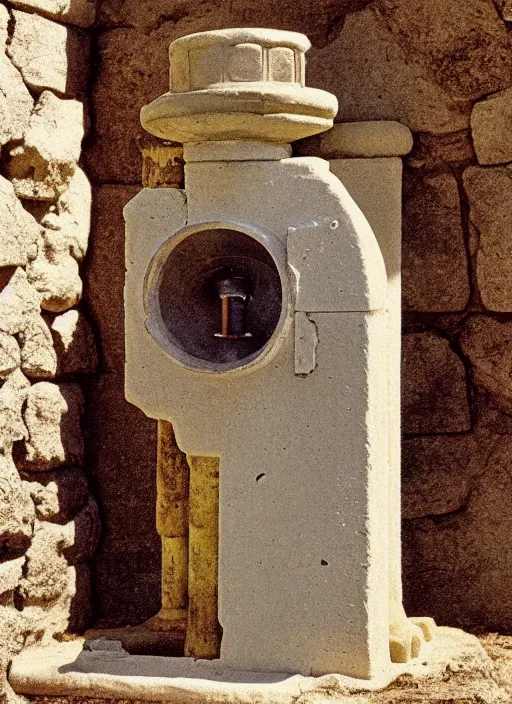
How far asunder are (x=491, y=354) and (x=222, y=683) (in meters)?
1.55

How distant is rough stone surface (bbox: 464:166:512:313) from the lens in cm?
499

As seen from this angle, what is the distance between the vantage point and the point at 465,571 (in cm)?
521


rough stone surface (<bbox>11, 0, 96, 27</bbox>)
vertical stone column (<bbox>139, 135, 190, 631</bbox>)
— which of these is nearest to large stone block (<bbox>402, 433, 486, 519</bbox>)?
vertical stone column (<bbox>139, 135, 190, 631</bbox>)

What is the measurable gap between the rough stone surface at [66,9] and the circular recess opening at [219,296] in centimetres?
106

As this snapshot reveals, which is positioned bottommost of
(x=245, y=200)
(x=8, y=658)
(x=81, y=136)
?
(x=8, y=658)

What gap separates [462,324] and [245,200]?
1.12 meters

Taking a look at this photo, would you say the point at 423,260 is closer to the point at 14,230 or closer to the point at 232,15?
the point at 232,15

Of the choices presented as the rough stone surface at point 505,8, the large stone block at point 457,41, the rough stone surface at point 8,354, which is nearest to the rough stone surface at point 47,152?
the rough stone surface at point 8,354

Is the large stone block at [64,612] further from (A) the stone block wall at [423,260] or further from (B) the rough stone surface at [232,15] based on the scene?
(B) the rough stone surface at [232,15]

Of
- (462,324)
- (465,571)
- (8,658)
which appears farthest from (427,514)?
(8,658)

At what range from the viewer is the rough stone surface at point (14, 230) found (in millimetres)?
4688

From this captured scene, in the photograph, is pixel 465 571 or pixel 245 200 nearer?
pixel 245 200

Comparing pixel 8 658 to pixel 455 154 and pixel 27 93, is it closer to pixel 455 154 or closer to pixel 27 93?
pixel 27 93

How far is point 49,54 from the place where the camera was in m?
5.00
